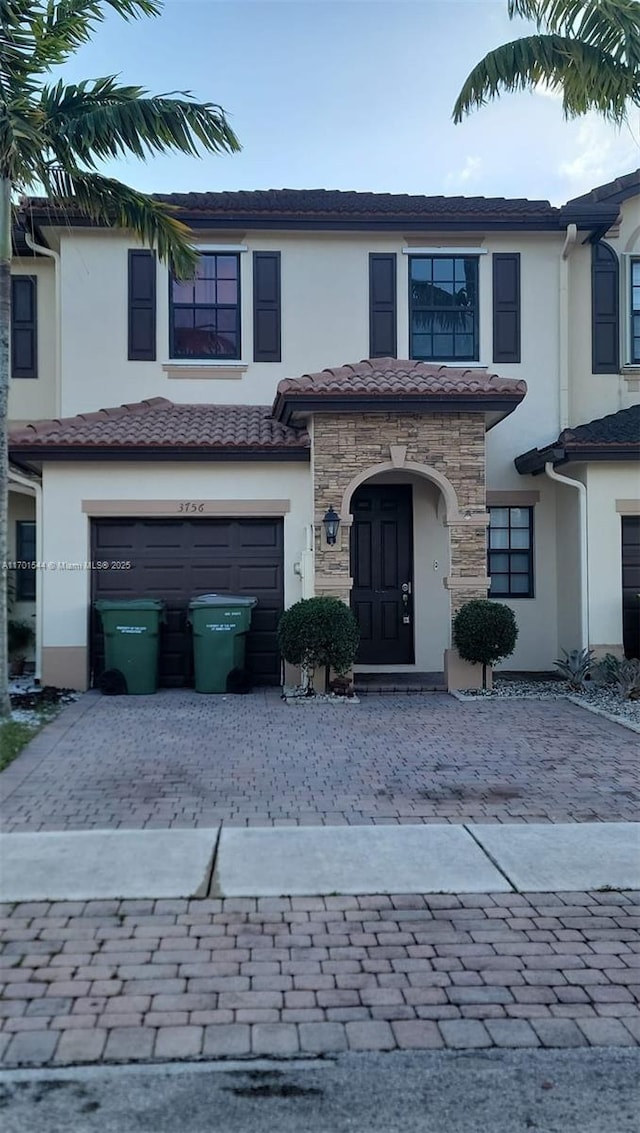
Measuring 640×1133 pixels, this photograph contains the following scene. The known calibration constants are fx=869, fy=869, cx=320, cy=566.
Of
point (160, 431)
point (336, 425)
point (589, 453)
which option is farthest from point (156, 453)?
point (589, 453)

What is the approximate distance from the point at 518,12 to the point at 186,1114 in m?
11.3

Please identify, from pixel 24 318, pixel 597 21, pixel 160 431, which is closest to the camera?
pixel 597 21

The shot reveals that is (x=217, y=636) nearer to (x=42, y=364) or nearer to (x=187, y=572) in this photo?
(x=187, y=572)

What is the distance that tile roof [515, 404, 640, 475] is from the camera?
11680mm

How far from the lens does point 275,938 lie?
14.2 feet

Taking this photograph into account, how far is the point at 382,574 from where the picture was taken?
13.0 metres

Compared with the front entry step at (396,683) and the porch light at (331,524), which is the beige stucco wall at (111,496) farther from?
the front entry step at (396,683)

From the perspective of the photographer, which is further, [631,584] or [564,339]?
[564,339]

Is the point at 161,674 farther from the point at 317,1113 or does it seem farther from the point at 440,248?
the point at 317,1113

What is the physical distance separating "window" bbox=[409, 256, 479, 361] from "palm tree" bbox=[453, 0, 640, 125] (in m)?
3.36

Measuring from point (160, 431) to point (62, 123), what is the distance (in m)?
4.01

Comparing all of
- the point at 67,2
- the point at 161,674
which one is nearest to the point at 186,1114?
the point at 161,674

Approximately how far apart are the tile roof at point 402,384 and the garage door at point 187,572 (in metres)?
2.07

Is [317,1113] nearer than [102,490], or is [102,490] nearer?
[317,1113]
